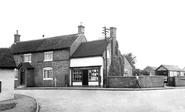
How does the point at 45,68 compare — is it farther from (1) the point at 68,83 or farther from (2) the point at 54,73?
(1) the point at 68,83

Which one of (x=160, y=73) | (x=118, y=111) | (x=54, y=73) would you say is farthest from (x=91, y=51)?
(x=160, y=73)

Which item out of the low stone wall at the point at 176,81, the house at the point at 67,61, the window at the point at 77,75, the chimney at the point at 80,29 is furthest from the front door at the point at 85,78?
the low stone wall at the point at 176,81

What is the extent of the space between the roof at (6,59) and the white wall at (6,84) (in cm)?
39

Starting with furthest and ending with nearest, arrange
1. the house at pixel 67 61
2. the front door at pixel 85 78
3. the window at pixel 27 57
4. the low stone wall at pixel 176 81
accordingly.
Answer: the window at pixel 27 57 → the low stone wall at pixel 176 81 → the front door at pixel 85 78 → the house at pixel 67 61

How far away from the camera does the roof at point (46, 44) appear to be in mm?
36250

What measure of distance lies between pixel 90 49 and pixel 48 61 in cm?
701

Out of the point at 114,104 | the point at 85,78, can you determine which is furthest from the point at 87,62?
the point at 114,104

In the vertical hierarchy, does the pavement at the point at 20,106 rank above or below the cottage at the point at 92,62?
below

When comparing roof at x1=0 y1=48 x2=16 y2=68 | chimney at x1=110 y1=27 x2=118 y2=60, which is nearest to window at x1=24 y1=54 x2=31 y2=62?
chimney at x1=110 y1=27 x2=118 y2=60

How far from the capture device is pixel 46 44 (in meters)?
38.8

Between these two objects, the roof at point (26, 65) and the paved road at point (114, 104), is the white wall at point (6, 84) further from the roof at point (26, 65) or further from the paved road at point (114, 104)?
the roof at point (26, 65)

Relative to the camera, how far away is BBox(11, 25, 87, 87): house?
1384 inches

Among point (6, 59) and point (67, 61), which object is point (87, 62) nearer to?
point (67, 61)

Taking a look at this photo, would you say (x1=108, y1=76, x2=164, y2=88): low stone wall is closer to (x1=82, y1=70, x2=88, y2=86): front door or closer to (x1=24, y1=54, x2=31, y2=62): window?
(x1=82, y1=70, x2=88, y2=86): front door
